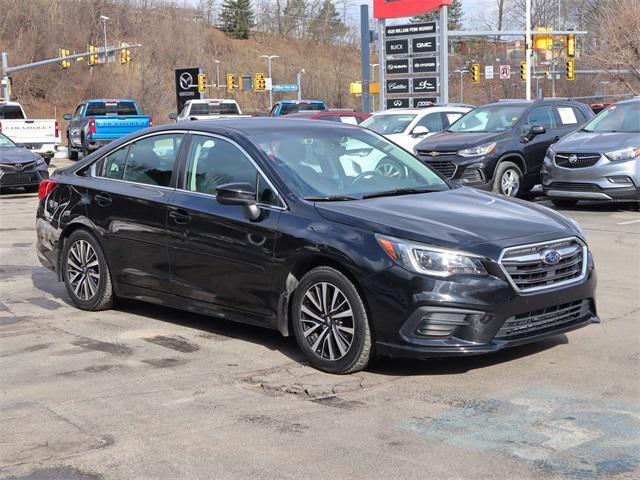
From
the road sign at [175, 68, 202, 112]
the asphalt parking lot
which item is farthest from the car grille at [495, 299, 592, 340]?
the road sign at [175, 68, 202, 112]

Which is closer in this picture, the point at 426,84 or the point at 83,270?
the point at 83,270

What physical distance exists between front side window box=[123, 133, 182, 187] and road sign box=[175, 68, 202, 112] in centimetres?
4505

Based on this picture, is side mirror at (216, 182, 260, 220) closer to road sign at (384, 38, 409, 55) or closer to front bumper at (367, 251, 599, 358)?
front bumper at (367, 251, 599, 358)

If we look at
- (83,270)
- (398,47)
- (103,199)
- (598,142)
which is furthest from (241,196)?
(398,47)

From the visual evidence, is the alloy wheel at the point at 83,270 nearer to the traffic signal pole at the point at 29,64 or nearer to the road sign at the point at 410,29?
the road sign at the point at 410,29

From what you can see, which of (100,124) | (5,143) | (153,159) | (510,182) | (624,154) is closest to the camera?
(153,159)

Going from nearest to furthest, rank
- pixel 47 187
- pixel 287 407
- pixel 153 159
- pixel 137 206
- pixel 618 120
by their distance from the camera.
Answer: pixel 287 407 < pixel 137 206 < pixel 153 159 < pixel 47 187 < pixel 618 120

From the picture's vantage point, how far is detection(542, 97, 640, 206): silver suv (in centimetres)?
1371

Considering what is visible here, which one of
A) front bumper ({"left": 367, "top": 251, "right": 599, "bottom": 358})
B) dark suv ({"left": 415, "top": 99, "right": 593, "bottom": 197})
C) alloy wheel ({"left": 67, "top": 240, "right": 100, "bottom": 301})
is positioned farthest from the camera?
dark suv ({"left": 415, "top": 99, "right": 593, "bottom": 197})

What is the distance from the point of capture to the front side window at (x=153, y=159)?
733cm

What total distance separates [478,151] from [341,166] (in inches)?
361

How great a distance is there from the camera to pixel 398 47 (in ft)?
111

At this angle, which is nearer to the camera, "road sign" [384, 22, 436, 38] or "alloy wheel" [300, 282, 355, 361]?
"alloy wheel" [300, 282, 355, 361]

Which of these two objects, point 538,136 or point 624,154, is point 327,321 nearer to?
point 624,154
